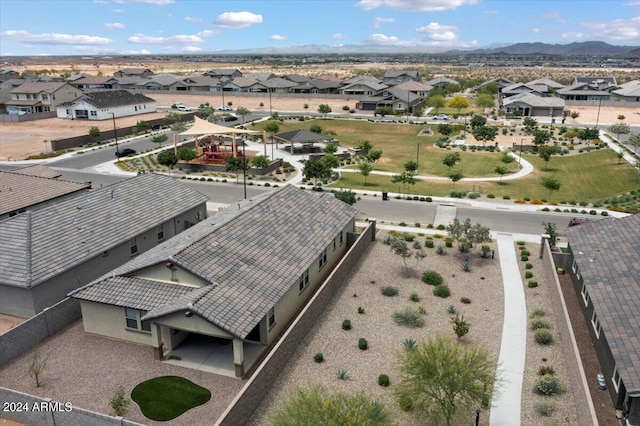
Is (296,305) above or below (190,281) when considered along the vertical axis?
below

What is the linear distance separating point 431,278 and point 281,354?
44.6 feet

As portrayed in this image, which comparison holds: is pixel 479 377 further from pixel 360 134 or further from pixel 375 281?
pixel 360 134

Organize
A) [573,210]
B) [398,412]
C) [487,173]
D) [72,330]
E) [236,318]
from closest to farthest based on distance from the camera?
[398,412] < [236,318] < [72,330] < [573,210] < [487,173]

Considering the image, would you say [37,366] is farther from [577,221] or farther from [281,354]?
[577,221]

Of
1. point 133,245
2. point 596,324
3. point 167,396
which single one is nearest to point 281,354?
point 167,396

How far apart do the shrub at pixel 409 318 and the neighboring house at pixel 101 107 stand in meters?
89.1

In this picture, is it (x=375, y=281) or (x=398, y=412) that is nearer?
(x=398, y=412)

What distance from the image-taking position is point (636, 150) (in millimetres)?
72625

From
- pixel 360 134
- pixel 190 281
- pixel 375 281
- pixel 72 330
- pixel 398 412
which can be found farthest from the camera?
pixel 360 134

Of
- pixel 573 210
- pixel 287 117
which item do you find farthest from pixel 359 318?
pixel 287 117

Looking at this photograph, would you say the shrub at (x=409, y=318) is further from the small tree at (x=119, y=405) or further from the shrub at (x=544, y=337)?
the small tree at (x=119, y=405)

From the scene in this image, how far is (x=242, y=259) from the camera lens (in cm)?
2712

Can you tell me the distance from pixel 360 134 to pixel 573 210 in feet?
175

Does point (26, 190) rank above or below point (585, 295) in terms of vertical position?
above
